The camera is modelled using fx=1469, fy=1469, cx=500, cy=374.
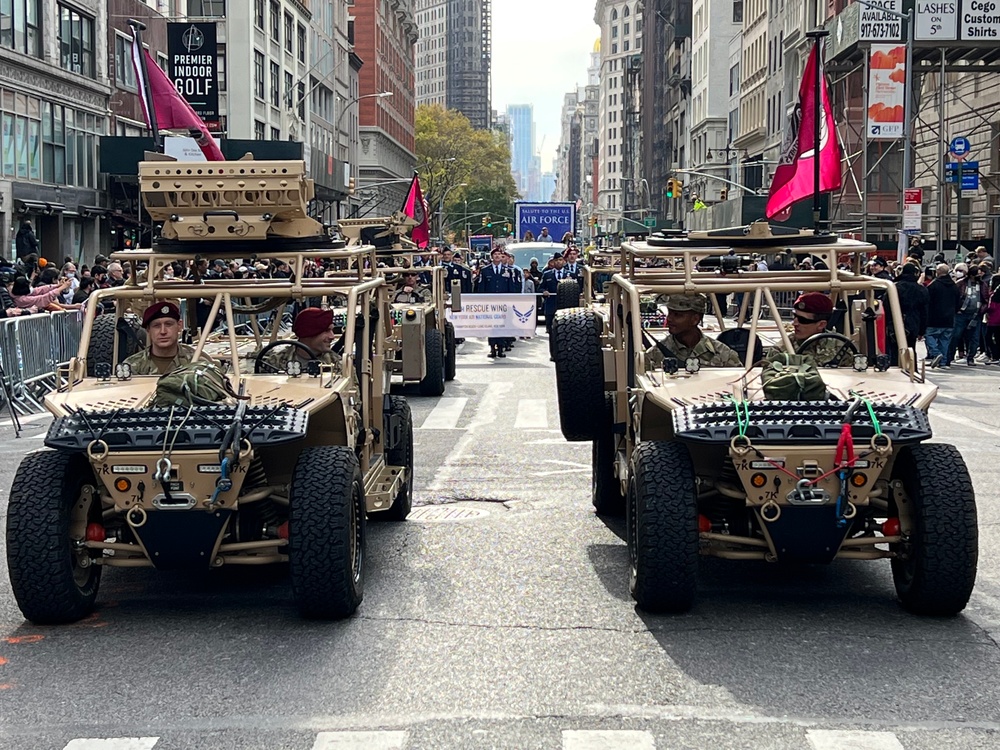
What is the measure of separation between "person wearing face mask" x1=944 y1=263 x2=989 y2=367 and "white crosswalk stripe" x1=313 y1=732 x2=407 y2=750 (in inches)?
797

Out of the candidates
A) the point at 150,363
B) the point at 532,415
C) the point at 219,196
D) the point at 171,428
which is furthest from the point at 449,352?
the point at 171,428

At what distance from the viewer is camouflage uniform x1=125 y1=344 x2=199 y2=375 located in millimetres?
8523

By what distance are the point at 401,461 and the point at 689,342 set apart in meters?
2.25

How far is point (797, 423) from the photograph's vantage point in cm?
685

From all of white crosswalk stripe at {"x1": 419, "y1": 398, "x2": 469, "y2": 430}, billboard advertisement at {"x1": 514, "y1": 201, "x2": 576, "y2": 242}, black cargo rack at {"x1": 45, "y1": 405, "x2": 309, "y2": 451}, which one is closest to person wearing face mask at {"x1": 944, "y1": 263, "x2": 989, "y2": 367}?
white crosswalk stripe at {"x1": 419, "y1": 398, "x2": 469, "y2": 430}

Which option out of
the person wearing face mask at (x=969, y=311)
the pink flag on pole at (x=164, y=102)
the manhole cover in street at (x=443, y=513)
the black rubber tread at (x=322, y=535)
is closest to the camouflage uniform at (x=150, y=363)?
the black rubber tread at (x=322, y=535)

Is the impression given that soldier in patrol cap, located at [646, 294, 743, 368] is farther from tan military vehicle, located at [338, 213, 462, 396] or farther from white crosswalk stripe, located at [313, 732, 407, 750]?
tan military vehicle, located at [338, 213, 462, 396]

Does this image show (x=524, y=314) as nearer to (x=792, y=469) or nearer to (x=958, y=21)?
(x=958, y=21)

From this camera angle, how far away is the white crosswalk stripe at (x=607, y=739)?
539cm

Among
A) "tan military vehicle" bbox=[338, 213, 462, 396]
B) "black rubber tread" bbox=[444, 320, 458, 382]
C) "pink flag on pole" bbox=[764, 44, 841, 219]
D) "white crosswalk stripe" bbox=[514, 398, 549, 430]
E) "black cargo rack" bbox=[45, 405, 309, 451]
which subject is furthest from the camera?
"pink flag on pole" bbox=[764, 44, 841, 219]

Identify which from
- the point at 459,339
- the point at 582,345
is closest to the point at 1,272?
the point at 459,339

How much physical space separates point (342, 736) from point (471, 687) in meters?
0.81

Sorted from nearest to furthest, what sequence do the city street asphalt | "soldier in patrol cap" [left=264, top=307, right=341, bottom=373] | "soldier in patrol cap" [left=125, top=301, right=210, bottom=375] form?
the city street asphalt, "soldier in patrol cap" [left=125, top=301, right=210, bottom=375], "soldier in patrol cap" [left=264, top=307, right=341, bottom=373]

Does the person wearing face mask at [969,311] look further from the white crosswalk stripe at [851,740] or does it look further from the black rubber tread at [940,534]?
the white crosswalk stripe at [851,740]
